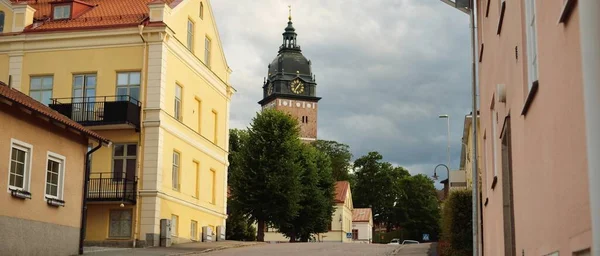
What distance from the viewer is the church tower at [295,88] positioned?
14688 cm

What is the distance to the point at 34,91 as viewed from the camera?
118ft

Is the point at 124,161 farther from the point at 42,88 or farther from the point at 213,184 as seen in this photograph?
the point at 213,184

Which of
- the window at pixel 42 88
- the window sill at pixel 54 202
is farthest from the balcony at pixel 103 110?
the window sill at pixel 54 202

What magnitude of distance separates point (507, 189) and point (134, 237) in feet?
79.5

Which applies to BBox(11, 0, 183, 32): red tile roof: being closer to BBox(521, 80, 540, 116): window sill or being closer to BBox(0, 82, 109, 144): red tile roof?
BBox(0, 82, 109, 144): red tile roof

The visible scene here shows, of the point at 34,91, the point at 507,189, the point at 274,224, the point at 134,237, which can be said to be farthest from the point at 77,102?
the point at 507,189

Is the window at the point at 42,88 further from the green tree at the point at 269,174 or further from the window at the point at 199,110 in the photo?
the green tree at the point at 269,174

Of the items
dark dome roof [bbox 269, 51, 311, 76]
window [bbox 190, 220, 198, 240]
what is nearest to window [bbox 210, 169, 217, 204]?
window [bbox 190, 220, 198, 240]

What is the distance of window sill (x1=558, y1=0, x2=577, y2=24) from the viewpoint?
4.81 m

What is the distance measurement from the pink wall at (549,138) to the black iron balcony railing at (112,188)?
82.1ft

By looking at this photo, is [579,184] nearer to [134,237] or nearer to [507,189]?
[507,189]

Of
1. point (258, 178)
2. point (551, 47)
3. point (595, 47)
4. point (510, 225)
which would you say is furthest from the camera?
point (258, 178)

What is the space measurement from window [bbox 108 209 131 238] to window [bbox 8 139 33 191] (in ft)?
39.5

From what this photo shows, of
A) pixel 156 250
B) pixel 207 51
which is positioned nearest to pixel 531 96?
pixel 156 250
